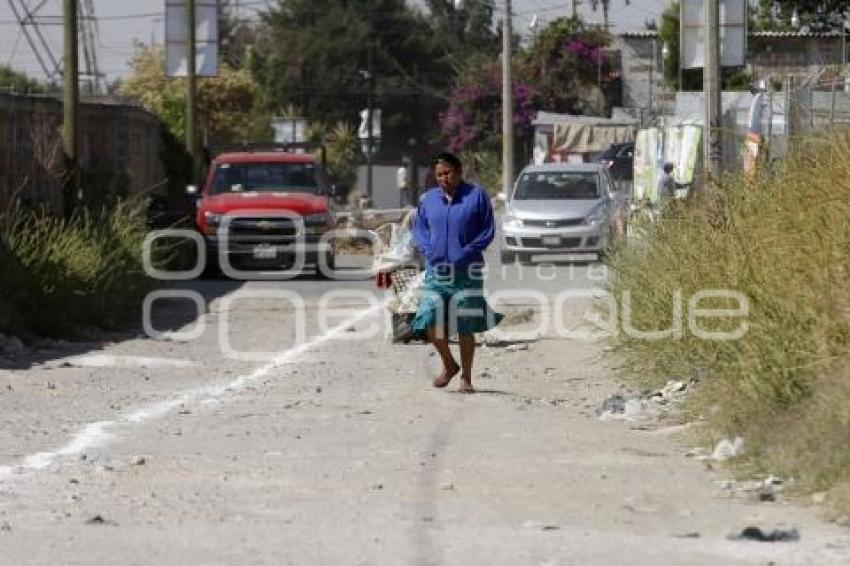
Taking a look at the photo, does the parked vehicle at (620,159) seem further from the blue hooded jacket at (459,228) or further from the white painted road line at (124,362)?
the blue hooded jacket at (459,228)

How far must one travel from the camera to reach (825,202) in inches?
474

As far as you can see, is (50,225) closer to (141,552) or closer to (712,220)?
(712,220)

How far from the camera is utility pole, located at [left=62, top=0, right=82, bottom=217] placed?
25.1 meters

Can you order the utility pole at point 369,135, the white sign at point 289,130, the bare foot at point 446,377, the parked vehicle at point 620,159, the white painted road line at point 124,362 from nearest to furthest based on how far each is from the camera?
1. the bare foot at point 446,377
2. the white painted road line at point 124,362
3. the parked vehicle at point 620,159
4. the white sign at point 289,130
5. the utility pole at point 369,135

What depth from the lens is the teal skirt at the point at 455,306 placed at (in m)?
14.8

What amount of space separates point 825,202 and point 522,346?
283 inches

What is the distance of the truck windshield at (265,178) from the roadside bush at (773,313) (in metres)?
16.3

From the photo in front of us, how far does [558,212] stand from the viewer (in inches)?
1334

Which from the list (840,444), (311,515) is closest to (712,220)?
(840,444)

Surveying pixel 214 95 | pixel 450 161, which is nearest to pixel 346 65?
pixel 214 95

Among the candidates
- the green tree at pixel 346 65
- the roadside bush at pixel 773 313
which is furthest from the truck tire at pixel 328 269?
the green tree at pixel 346 65

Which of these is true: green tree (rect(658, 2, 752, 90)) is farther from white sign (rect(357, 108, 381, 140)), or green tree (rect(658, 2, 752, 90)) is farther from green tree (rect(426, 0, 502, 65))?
green tree (rect(426, 0, 502, 65))

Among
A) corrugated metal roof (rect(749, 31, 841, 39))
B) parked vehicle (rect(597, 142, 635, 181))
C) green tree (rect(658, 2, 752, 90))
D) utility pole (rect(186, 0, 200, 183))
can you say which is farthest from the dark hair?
green tree (rect(658, 2, 752, 90))

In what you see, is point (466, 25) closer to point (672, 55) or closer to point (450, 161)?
point (672, 55)
